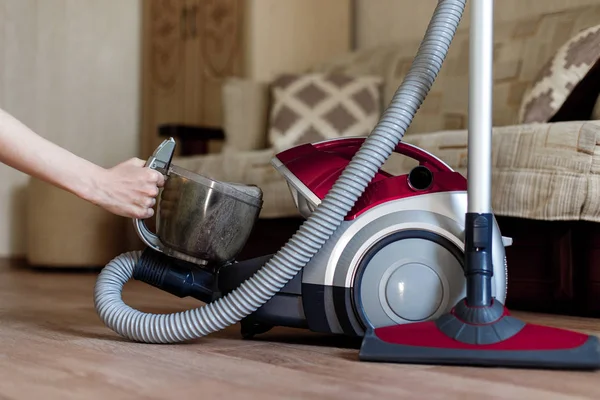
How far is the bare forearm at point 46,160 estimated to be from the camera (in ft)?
3.82

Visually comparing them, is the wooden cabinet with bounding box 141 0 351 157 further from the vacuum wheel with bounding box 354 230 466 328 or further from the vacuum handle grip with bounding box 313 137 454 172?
the vacuum wheel with bounding box 354 230 466 328

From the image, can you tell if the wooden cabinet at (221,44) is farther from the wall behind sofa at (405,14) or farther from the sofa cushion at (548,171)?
the sofa cushion at (548,171)

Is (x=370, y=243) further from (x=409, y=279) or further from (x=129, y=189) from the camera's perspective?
(x=129, y=189)

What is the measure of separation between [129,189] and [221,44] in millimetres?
2313

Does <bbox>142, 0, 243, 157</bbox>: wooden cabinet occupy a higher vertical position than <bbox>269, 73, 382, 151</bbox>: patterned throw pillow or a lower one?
higher

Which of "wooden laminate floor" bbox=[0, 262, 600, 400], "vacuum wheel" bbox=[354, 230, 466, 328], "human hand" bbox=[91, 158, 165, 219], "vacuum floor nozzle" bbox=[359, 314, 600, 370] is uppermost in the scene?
"human hand" bbox=[91, 158, 165, 219]

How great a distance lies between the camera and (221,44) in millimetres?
3383

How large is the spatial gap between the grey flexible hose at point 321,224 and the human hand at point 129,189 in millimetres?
167

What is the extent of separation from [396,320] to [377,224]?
14 cm

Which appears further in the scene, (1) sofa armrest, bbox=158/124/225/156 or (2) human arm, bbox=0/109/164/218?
(1) sofa armrest, bbox=158/124/225/156

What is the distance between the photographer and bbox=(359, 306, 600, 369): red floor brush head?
0.97 m

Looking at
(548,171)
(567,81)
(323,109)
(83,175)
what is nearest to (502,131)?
(548,171)

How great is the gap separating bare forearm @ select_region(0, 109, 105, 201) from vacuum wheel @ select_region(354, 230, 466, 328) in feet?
1.40

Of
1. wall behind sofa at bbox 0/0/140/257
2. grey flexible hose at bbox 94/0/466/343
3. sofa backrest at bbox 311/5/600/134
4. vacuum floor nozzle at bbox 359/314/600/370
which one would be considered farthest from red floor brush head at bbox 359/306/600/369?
wall behind sofa at bbox 0/0/140/257
